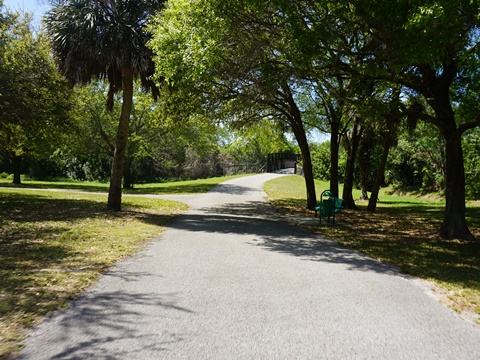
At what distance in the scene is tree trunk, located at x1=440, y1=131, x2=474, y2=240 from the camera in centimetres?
1016

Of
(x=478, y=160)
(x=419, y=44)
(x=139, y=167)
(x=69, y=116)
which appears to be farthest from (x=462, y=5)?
(x=139, y=167)

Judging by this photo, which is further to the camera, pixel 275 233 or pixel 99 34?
pixel 99 34

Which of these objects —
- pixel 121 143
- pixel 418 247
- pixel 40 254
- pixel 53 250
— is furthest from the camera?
pixel 121 143

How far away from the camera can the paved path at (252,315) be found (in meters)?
3.45

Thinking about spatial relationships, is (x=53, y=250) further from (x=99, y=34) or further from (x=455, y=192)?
(x=455, y=192)

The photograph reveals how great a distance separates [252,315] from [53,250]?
4.79 metres

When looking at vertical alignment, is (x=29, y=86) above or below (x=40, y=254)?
above

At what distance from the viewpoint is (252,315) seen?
4.27 m

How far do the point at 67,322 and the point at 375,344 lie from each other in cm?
304

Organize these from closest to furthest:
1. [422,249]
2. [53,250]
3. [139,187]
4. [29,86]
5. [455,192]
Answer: [53,250] < [422,249] < [455,192] < [29,86] < [139,187]

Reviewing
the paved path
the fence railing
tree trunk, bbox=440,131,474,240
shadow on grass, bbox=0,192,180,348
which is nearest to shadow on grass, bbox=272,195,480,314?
tree trunk, bbox=440,131,474,240

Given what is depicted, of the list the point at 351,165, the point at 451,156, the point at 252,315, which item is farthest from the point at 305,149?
the point at 252,315

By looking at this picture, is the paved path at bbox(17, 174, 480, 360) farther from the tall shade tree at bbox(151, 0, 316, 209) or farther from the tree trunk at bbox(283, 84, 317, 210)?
the tree trunk at bbox(283, 84, 317, 210)

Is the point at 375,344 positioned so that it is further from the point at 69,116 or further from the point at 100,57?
the point at 69,116
